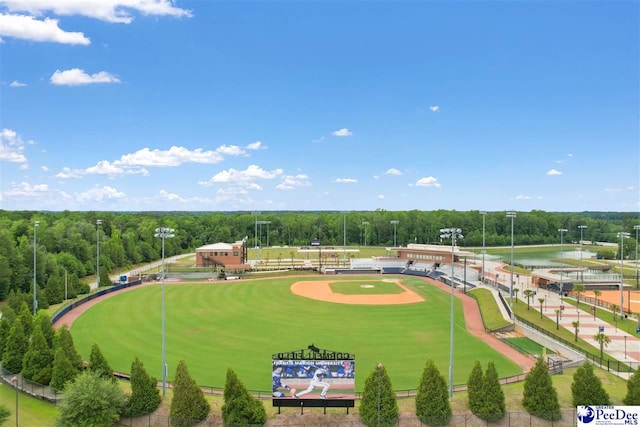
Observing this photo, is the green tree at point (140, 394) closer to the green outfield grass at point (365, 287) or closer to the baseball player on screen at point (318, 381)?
the baseball player on screen at point (318, 381)

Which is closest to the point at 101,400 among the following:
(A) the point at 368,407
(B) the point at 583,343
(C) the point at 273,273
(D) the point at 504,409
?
(A) the point at 368,407

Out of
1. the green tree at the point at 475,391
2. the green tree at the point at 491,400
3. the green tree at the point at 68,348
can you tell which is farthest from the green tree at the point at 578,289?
the green tree at the point at 68,348

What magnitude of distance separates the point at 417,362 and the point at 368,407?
11.1 meters

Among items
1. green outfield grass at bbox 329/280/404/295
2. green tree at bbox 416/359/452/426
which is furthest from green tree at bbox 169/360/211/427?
green outfield grass at bbox 329/280/404/295

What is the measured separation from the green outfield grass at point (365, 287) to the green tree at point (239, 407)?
38421 mm

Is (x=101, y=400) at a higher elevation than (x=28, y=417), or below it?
higher

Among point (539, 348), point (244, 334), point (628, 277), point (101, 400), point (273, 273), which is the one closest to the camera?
point (101, 400)

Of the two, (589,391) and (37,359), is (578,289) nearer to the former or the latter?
(589,391)

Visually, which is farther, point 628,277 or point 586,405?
point 628,277

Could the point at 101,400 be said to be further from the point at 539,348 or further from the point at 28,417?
the point at 539,348

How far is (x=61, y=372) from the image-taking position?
2527cm

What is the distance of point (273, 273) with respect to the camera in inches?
3103

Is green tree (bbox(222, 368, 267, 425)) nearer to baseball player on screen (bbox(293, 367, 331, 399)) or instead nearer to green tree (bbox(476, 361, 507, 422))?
baseball player on screen (bbox(293, 367, 331, 399))

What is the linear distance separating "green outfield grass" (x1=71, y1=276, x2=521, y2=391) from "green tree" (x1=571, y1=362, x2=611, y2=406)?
7268mm
